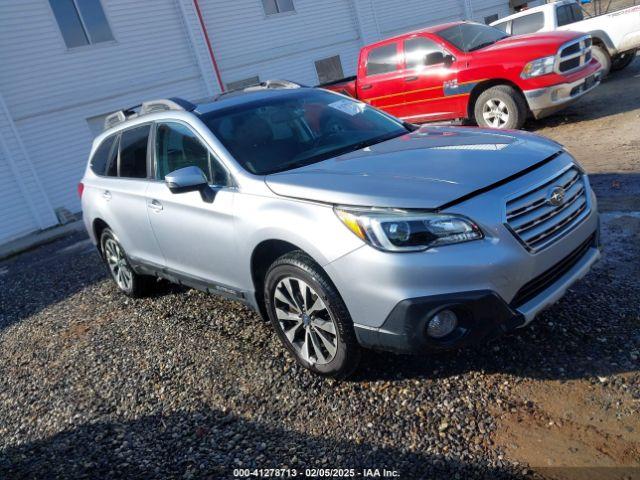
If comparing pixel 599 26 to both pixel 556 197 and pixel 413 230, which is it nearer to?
pixel 556 197

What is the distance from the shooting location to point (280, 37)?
1598 cm

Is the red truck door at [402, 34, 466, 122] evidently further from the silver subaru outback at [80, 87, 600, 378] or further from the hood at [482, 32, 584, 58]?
the silver subaru outback at [80, 87, 600, 378]

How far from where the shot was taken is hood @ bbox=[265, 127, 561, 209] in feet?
8.70

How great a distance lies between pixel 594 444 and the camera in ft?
7.74

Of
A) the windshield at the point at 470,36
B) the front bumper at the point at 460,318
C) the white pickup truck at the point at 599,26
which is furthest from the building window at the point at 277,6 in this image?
the front bumper at the point at 460,318

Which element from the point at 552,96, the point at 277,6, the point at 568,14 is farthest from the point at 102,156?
the point at 277,6

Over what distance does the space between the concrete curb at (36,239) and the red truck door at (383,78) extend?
22.3 ft

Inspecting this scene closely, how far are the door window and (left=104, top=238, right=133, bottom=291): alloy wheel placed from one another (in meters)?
1.44

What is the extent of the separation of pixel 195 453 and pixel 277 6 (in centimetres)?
1568

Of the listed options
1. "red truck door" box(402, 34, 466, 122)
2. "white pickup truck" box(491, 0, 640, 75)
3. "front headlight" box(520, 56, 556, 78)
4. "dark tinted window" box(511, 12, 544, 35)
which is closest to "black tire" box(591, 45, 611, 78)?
"white pickup truck" box(491, 0, 640, 75)

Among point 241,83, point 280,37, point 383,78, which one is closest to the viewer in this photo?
point 383,78

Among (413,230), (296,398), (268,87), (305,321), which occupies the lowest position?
(296,398)

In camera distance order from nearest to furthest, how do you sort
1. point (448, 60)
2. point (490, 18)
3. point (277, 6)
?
1. point (448, 60)
2. point (277, 6)
3. point (490, 18)

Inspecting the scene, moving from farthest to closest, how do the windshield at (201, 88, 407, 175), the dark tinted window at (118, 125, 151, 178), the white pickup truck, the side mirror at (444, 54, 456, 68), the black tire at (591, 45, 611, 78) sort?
the black tire at (591, 45, 611, 78)
the white pickup truck
the side mirror at (444, 54, 456, 68)
the dark tinted window at (118, 125, 151, 178)
the windshield at (201, 88, 407, 175)
